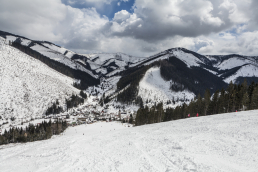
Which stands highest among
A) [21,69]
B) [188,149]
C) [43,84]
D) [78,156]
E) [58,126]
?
[21,69]

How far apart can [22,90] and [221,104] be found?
19291cm

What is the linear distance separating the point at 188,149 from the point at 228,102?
178 ft

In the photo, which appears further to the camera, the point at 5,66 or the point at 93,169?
the point at 5,66

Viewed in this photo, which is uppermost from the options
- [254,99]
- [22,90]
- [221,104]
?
[22,90]

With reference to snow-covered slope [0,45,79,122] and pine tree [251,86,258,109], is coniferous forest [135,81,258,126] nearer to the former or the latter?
pine tree [251,86,258,109]

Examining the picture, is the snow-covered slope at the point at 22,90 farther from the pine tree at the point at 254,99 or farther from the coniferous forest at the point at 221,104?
the pine tree at the point at 254,99

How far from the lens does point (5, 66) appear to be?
164000mm

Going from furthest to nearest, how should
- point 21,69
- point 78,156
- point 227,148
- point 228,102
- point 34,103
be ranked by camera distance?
1. point 21,69
2. point 34,103
3. point 228,102
4. point 78,156
5. point 227,148

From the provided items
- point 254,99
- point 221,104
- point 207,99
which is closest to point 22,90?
point 207,99

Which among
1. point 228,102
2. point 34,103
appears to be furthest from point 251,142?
point 34,103

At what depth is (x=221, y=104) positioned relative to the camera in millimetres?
57969

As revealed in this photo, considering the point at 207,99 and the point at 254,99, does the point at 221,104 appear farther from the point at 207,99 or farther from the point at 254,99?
the point at 254,99

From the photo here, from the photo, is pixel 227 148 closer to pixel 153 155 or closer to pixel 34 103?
pixel 153 155

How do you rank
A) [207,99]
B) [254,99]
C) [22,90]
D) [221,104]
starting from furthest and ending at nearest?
[22,90] < [207,99] < [221,104] < [254,99]
